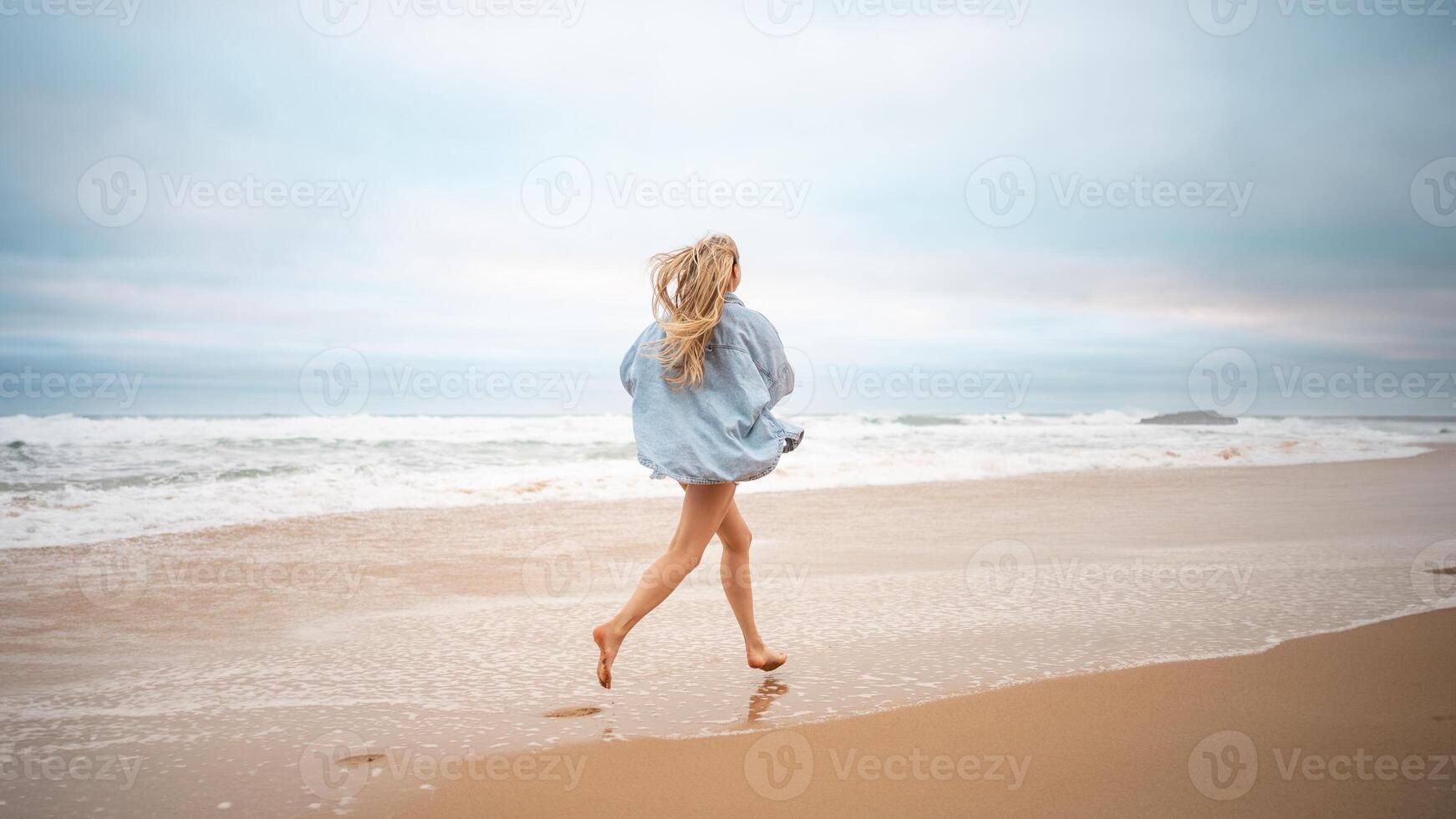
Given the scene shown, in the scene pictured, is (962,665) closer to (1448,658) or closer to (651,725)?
(651,725)

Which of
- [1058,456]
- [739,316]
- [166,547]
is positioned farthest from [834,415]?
[739,316]

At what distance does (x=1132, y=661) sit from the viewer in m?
3.76

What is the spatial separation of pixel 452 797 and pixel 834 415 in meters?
41.0

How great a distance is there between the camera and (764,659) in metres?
3.77

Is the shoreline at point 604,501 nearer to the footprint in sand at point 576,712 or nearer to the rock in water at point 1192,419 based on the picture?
the footprint in sand at point 576,712

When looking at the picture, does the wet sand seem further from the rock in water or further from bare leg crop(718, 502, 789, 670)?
the rock in water

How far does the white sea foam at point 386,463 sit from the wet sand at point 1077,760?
7.51m

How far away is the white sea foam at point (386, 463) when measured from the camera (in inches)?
372

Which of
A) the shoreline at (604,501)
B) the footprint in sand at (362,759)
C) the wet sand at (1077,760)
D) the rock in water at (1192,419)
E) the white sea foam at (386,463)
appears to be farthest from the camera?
the rock in water at (1192,419)

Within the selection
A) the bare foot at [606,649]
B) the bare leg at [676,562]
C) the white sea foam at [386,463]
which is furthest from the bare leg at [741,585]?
the white sea foam at [386,463]

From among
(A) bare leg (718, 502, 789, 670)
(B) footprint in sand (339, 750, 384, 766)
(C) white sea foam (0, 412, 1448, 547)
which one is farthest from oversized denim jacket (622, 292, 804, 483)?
(C) white sea foam (0, 412, 1448, 547)

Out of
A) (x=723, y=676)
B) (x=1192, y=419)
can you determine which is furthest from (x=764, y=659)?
(x=1192, y=419)

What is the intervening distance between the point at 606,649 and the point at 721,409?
1058 mm

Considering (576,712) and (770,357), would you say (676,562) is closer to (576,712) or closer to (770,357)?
(576,712)
